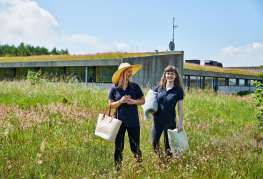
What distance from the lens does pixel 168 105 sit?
21.0 feet

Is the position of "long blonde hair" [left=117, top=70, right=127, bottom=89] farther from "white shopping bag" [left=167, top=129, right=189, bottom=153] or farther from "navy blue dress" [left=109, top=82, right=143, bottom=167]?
"white shopping bag" [left=167, top=129, right=189, bottom=153]

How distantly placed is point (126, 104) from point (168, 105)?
34.9 inches

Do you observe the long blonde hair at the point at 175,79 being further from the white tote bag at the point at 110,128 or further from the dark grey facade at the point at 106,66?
the dark grey facade at the point at 106,66

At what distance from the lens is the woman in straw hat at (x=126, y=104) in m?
5.83

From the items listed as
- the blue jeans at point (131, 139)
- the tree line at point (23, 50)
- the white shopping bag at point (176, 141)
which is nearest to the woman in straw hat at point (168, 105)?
the white shopping bag at point (176, 141)

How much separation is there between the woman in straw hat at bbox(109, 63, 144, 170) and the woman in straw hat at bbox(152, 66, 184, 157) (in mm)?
634

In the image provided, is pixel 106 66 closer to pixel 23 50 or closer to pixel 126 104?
pixel 126 104

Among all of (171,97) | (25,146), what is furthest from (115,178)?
(25,146)

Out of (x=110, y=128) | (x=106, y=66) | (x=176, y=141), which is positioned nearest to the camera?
(x=110, y=128)

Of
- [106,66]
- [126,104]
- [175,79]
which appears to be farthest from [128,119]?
[106,66]

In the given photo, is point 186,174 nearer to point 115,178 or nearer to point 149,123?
point 115,178

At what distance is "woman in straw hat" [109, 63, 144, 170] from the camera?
5.83 m

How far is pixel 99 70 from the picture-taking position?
3241cm

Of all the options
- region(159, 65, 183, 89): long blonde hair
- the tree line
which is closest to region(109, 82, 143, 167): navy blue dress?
region(159, 65, 183, 89): long blonde hair
